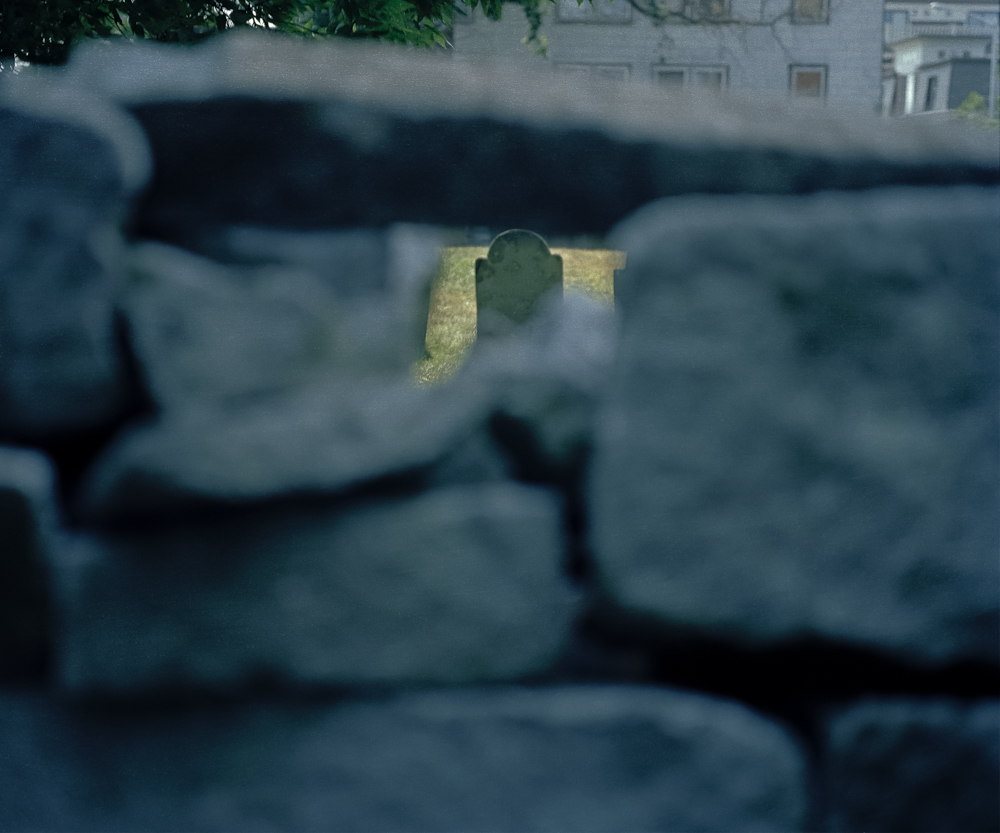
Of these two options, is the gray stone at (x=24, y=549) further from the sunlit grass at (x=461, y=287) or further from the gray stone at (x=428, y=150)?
the sunlit grass at (x=461, y=287)

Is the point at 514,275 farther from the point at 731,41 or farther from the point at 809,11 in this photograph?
the point at 809,11

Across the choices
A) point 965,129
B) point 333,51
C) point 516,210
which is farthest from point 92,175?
point 965,129

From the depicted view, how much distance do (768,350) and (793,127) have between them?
1.10 ft

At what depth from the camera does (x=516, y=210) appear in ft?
3.68

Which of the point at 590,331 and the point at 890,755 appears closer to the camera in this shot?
the point at 890,755

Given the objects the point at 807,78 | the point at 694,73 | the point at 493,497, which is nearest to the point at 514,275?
the point at 694,73

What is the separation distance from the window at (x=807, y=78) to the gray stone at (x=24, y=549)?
16.7ft

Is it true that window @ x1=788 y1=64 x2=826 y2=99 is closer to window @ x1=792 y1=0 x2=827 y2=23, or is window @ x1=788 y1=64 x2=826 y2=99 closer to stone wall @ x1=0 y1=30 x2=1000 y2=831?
window @ x1=792 y1=0 x2=827 y2=23

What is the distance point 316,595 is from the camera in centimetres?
100

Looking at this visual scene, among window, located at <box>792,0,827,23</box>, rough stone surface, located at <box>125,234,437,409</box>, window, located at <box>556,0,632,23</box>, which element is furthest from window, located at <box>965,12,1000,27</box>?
window, located at <box>556,0,632,23</box>

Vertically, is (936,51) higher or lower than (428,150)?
higher

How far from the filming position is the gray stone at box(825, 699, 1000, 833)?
3.41 ft

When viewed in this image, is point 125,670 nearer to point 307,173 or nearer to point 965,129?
point 307,173

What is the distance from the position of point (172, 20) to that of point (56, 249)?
3.28m
